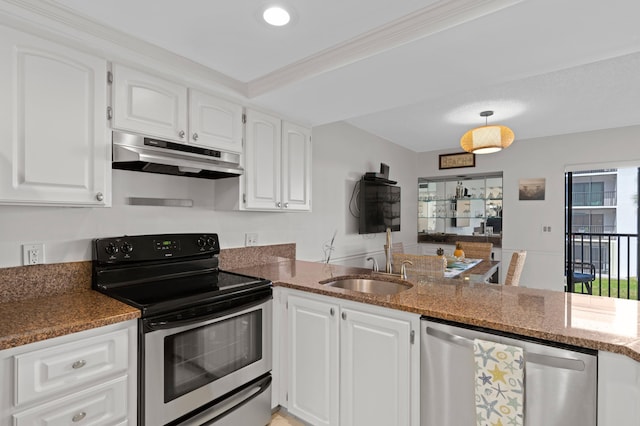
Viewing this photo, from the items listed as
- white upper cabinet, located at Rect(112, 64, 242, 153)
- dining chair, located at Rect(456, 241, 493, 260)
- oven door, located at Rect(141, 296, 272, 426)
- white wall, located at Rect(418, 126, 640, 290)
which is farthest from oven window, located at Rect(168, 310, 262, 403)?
white wall, located at Rect(418, 126, 640, 290)

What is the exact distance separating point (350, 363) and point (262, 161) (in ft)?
5.05

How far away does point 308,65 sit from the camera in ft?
6.64

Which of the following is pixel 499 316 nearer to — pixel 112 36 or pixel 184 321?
pixel 184 321

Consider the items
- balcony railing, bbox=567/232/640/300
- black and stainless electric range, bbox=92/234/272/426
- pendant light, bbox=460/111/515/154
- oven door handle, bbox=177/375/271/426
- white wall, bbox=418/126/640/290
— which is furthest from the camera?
balcony railing, bbox=567/232/640/300

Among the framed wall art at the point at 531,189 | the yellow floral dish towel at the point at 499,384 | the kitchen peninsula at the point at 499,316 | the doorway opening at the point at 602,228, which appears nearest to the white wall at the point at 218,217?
the kitchen peninsula at the point at 499,316

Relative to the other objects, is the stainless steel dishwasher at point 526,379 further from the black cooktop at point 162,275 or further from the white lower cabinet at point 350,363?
the black cooktop at point 162,275

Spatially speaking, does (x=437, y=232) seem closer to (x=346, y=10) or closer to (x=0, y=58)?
(x=346, y=10)

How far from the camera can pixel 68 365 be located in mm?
1296

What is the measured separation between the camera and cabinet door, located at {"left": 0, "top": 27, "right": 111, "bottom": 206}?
4.66ft

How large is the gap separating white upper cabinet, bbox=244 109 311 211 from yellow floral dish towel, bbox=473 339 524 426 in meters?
1.75

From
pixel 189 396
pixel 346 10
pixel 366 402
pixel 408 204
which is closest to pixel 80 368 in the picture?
pixel 189 396

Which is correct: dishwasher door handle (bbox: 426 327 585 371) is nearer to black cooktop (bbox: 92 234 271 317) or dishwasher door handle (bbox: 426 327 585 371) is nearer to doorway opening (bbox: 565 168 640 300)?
black cooktop (bbox: 92 234 271 317)

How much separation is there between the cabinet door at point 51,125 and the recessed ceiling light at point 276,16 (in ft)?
2.91

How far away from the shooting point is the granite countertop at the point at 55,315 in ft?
3.98
